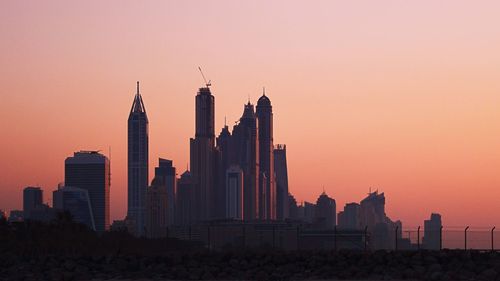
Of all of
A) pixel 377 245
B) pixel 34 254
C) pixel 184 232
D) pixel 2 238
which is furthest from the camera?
pixel 184 232

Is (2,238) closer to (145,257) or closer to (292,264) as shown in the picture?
(145,257)

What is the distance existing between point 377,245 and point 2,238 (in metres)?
48.0

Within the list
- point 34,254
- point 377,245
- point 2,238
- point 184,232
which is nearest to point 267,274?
point 34,254

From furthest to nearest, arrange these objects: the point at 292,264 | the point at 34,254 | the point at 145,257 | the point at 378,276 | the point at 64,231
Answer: the point at 64,231 → the point at 34,254 → the point at 145,257 → the point at 292,264 → the point at 378,276

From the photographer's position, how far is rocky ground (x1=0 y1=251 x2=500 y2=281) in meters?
48.2

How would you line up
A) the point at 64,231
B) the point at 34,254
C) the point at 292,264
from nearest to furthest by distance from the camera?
the point at 292,264, the point at 34,254, the point at 64,231

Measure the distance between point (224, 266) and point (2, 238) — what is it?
23.1 metres

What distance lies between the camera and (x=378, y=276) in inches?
1895

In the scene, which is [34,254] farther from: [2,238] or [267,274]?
[267,274]

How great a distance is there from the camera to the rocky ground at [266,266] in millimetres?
48219

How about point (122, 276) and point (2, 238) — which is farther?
point (2, 238)

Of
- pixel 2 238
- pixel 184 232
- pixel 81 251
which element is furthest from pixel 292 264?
pixel 184 232

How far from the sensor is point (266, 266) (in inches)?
2056

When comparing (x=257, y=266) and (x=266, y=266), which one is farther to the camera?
(x=257, y=266)
